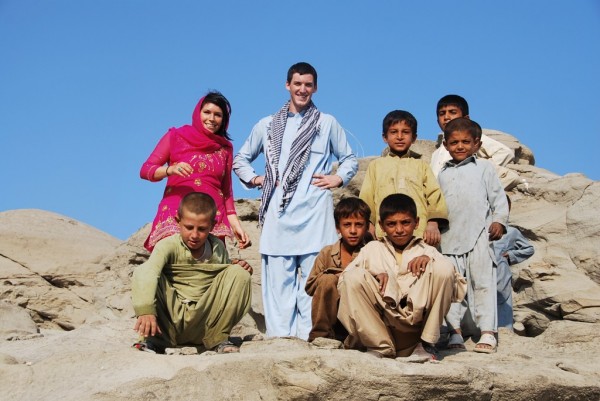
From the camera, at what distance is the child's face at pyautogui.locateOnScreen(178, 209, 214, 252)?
16.9ft

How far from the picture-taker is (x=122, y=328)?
5.83 m

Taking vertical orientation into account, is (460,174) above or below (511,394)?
above

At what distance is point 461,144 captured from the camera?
6.05 meters

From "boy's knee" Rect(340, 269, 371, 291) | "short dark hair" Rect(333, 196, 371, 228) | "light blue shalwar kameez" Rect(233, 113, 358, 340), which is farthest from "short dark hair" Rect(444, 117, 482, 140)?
"boy's knee" Rect(340, 269, 371, 291)

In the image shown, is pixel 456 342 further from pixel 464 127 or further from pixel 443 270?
pixel 464 127

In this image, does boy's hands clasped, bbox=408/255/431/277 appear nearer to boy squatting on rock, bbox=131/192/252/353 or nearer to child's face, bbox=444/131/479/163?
boy squatting on rock, bbox=131/192/252/353

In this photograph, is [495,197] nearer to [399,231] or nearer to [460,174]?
[460,174]

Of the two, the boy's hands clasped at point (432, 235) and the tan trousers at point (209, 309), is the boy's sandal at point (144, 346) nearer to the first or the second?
the tan trousers at point (209, 309)

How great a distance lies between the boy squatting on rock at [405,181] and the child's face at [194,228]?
4.11 feet

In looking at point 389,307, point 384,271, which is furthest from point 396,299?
point 384,271

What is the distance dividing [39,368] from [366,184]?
257 cm

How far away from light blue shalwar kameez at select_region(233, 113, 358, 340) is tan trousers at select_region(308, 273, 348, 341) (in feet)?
2.53

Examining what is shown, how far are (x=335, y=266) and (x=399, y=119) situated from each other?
1247 millimetres

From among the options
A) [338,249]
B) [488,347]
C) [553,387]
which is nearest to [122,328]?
[338,249]
